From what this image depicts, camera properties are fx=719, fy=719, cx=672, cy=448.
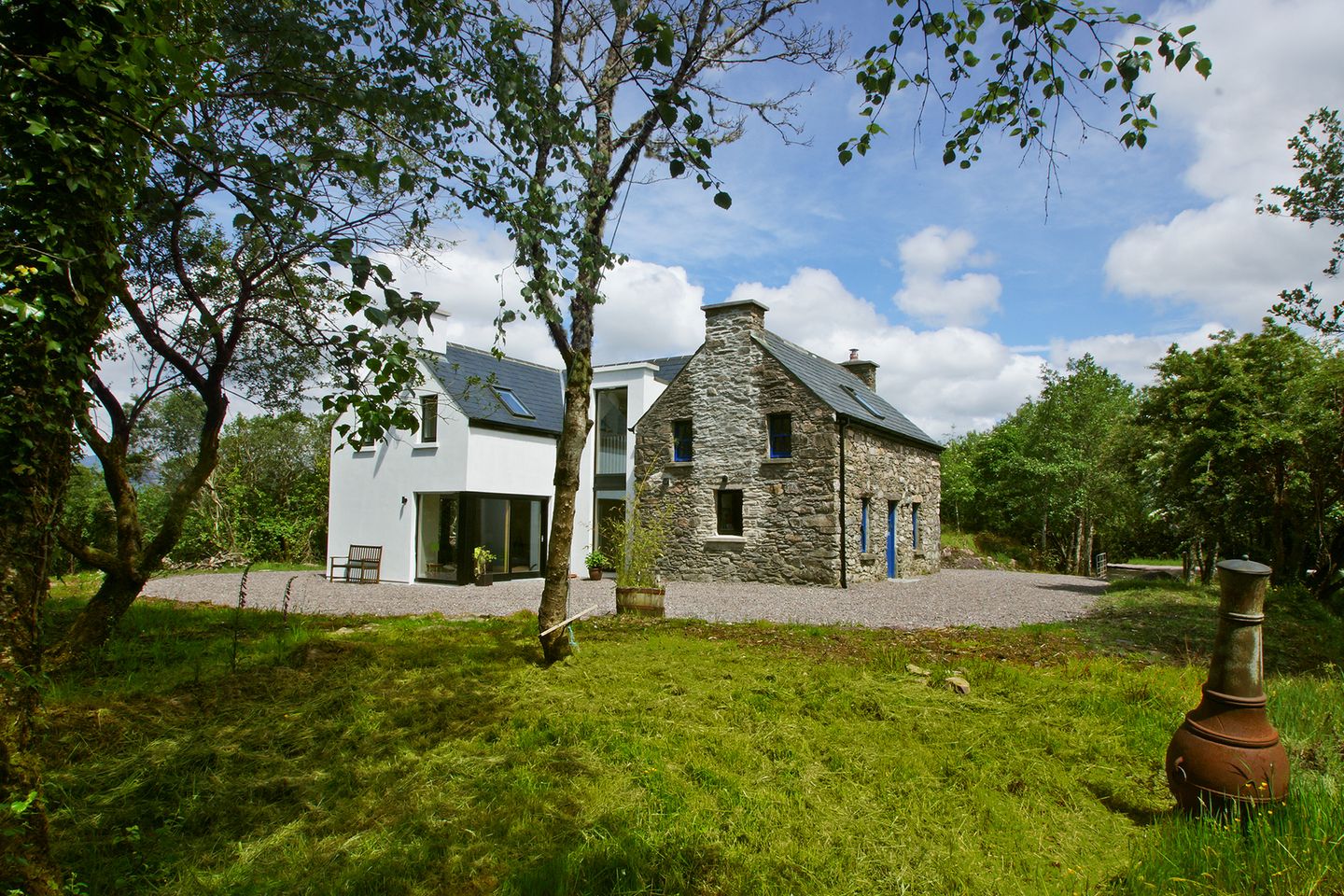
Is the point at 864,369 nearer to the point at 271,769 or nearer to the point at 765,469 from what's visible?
the point at 765,469

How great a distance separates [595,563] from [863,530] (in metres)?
7.21

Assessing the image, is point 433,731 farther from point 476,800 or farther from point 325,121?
point 325,121

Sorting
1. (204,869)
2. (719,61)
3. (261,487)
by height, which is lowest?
(204,869)

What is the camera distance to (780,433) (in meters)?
18.2

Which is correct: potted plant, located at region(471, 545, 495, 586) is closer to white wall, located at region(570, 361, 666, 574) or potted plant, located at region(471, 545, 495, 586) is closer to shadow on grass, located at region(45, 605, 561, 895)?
white wall, located at region(570, 361, 666, 574)

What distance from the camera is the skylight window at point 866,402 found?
2114 cm

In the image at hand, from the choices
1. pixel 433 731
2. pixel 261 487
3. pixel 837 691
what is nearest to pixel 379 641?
pixel 433 731

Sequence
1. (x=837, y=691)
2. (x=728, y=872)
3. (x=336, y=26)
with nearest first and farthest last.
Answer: (x=728, y=872), (x=336, y=26), (x=837, y=691)

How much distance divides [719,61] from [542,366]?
62.0 ft

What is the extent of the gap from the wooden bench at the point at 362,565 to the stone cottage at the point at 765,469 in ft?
23.5

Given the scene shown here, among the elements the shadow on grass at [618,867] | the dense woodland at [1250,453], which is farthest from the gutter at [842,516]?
the shadow on grass at [618,867]

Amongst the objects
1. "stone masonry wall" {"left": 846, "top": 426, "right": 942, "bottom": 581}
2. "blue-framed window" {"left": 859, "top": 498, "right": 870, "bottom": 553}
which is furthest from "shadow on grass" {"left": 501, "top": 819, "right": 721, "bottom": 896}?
"blue-framed window" {"left": 859, "top": 498, "right": 870, "bottom": 553}

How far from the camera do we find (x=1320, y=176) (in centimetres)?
1296

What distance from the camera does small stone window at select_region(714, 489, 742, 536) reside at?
1866cm
